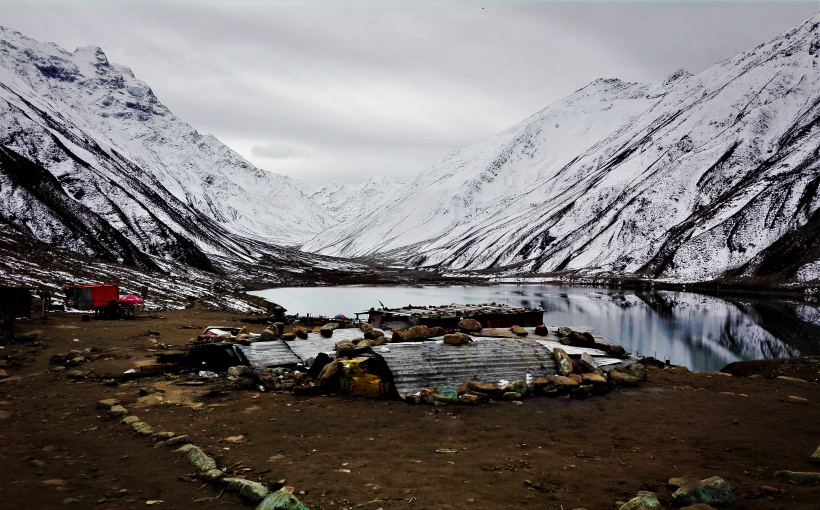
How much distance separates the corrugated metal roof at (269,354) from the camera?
24.0 m

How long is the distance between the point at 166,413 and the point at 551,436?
12480 millimetres

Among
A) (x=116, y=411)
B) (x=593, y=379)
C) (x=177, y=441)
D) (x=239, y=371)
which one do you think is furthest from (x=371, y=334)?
(x=177, y=441)

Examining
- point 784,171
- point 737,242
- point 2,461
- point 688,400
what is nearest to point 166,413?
point 2,461

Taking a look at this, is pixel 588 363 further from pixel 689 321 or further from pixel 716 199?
pixel 716 199

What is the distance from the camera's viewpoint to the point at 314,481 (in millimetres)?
11672

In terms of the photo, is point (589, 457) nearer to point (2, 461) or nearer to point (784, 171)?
point (2, 461)

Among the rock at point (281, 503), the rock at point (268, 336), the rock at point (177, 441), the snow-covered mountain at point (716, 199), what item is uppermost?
the snow-covered mountain at point (716, 199)

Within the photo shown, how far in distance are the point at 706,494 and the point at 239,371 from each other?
1822 cm

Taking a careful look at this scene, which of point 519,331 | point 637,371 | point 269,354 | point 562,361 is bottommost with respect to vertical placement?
point 269,354

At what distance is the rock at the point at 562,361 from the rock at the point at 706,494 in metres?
11.1

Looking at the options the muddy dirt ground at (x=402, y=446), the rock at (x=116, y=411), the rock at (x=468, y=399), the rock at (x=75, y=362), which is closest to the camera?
the muddy dirt ground at (x=402, y=446)

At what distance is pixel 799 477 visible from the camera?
11.2 m

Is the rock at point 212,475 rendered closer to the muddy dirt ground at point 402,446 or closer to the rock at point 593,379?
the muddy dirt ground at point 402,446

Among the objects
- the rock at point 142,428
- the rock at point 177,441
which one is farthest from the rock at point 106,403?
the rock at point 177,441
